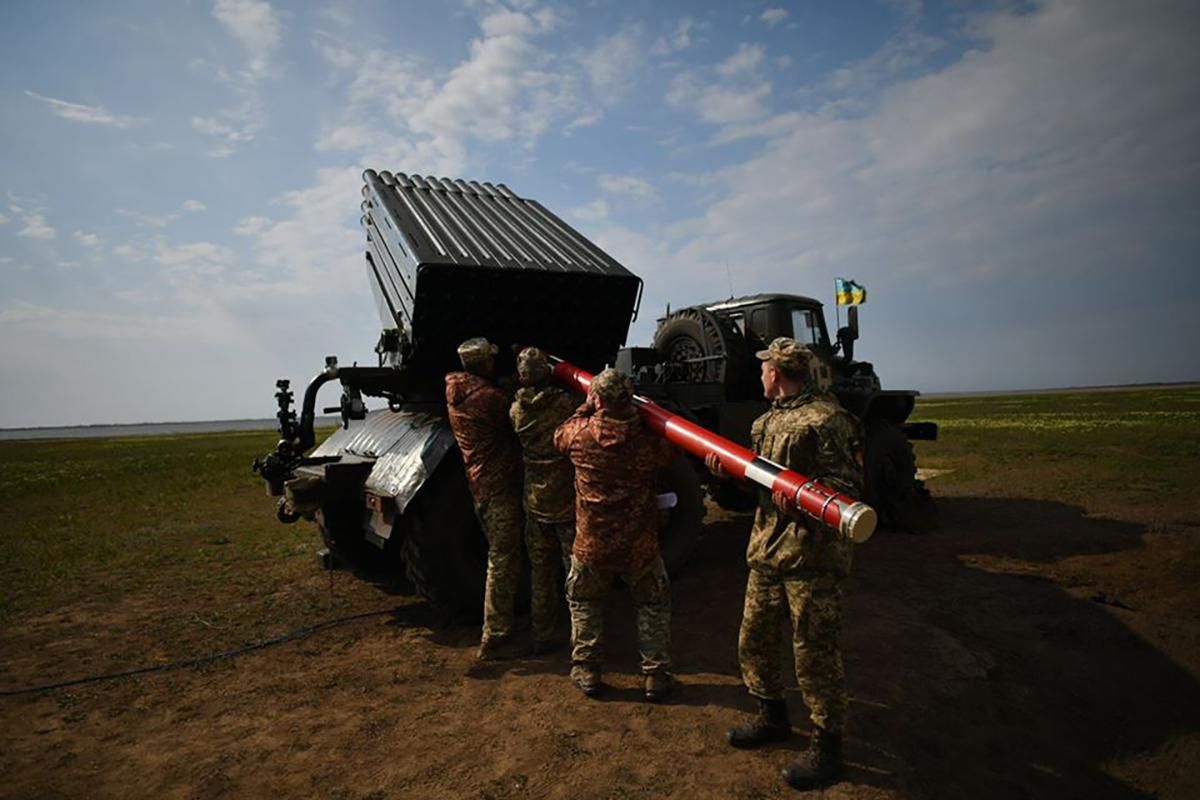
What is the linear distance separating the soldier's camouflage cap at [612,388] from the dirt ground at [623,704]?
1.81m

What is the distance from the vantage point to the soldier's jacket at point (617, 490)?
3887 mm

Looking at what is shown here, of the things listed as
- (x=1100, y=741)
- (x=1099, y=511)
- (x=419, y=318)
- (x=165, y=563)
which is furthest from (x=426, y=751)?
(x=1099, y=511)

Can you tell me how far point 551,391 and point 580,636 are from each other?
1618 mm

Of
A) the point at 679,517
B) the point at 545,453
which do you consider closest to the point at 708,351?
the point at 679,517

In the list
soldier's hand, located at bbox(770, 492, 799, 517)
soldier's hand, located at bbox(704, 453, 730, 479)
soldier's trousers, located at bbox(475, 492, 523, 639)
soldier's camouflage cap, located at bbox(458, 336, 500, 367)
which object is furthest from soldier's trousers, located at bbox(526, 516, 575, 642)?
soldier's hand, located at bbox(770, 492, 799, 517)

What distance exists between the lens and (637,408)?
4113 mm

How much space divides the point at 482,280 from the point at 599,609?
2802 millimetres

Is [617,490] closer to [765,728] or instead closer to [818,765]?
[765,728]

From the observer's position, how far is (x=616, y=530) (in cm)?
388

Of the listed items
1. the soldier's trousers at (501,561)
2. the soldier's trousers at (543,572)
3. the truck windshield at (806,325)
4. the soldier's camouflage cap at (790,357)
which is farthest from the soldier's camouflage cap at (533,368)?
the truck windshield at (806,325)

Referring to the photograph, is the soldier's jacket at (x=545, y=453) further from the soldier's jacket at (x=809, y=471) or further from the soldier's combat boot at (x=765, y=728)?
the soldier's combat boot at (x=765, y=728)

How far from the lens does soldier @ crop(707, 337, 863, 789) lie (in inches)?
120

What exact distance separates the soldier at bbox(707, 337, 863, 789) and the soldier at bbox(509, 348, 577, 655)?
1286mm

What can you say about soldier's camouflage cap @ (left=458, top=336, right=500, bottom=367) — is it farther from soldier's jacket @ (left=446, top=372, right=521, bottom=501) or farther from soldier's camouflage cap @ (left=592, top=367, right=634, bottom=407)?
soldier's camouflage cap @ (left=592, top=367, right=634, bottom=407)
